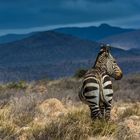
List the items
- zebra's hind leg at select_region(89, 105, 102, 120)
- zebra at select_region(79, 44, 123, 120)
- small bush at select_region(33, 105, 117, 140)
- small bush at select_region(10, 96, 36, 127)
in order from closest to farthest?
1. small bush at select_region(33, 105, 117, 140)
2. zebra at select_region(79, 44, 123, 120)
3. zebra's hind leg at select_region(89, 105, 102, 120)
4. small bush at select_region(10, 96, 36, 127)

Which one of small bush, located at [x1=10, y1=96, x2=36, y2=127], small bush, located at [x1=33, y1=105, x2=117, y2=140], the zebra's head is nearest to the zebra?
the zebra's head

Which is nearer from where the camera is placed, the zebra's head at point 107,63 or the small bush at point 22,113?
the zebra's head at point 107,63

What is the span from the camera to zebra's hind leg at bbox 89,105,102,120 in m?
11.7

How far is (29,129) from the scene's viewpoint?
11375 mm

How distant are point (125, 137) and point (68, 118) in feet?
5.25

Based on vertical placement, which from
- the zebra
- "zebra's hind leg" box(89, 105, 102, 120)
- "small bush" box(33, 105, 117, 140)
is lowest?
"small bush" box(33, 105, 117, 140)

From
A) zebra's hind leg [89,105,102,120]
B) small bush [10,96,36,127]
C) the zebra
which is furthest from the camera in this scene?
small bush [10,96,36,127]

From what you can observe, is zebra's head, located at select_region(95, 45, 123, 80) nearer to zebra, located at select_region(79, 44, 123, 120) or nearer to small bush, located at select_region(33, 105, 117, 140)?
zebra, located at select_region(79, 44, 123, 120)

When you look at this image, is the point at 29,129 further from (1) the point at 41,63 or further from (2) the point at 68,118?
(1) the point at 41,63

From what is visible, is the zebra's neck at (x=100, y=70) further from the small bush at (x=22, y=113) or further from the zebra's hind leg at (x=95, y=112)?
the small bush at (x=22, y=113)

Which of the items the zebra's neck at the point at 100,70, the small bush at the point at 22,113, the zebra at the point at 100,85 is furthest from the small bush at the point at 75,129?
the small bush at the point at 22,113

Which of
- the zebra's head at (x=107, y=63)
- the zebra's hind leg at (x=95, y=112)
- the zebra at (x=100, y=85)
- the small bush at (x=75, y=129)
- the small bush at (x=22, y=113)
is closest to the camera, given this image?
the small bush at (x=75, y=129)

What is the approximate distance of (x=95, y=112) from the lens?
38.4 ft

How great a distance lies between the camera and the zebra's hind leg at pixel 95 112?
1166cm
